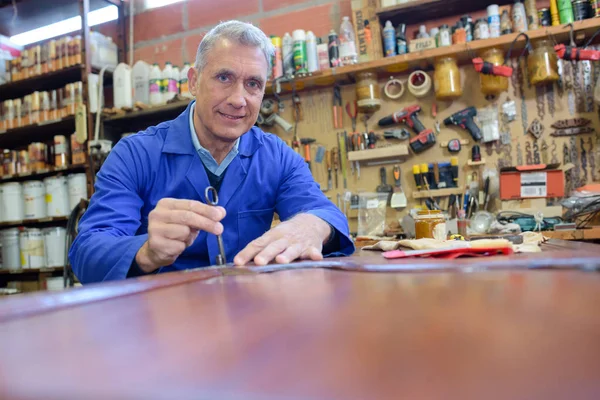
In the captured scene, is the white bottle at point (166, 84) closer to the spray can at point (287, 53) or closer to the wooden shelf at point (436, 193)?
the spray can at point (287, 53)

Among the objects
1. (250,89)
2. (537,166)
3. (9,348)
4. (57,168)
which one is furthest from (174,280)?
(57,168)

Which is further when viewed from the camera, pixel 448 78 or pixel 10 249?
pixel 10 249

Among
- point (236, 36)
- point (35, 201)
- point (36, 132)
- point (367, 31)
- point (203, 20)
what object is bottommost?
point (35, 201)

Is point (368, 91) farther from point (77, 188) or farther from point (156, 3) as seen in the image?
point (77, 188)

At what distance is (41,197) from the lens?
3.48 m

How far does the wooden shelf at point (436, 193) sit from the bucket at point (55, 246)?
2.61 metres

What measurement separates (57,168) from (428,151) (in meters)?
2.75

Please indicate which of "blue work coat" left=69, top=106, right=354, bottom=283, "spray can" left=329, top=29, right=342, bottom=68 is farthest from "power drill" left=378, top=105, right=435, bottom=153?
"blue work coat" left=69, top=106, right=354, bottom=283

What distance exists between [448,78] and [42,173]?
3117 mm

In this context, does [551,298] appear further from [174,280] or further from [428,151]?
[428,151]

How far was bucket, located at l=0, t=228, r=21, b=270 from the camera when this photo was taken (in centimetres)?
351

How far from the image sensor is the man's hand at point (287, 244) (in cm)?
84

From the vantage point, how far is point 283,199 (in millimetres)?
1459

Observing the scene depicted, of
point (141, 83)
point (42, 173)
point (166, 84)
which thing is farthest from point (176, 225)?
point (42, 173)
